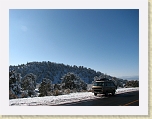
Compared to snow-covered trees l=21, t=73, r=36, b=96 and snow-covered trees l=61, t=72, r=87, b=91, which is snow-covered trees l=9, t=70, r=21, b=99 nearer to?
snow-covered trees l=21, t=73, r=36, b=96

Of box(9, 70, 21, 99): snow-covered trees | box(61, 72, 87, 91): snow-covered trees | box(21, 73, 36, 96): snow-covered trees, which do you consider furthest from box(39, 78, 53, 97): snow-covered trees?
box(9, 70, 21, 99): snow-covered trees

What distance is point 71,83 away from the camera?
82.9 feet

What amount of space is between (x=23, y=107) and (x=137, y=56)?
580cm

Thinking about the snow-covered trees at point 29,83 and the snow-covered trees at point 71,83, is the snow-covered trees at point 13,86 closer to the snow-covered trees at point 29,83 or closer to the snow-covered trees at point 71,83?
the snow-covered trees at point 29,83

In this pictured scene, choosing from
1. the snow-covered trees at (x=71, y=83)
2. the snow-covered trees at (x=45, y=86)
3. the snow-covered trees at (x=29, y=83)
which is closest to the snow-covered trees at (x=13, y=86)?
the snow-covered trees at (x=29, y=83)

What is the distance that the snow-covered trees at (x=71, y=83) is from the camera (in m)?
23.5

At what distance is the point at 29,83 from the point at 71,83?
3658 mm

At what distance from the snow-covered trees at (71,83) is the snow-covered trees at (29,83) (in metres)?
2.49

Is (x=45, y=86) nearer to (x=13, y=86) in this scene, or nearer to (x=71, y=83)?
(x=71, y=83)

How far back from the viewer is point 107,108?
1330 cm

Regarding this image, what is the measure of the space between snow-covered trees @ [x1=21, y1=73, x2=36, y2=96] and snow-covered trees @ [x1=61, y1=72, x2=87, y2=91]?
2.49m

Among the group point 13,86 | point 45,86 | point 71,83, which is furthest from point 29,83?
point 13,86
